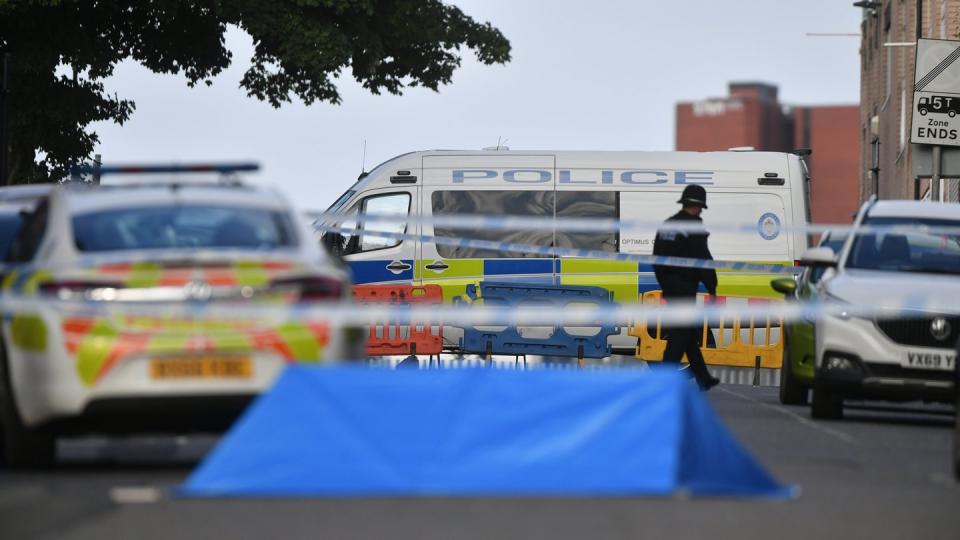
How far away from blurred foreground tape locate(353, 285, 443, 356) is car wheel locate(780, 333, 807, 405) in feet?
20.0

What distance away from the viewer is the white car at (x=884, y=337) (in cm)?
1614

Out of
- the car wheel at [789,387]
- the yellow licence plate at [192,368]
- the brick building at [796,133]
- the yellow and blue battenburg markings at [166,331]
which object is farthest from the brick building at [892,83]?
the brick building at [796,133]

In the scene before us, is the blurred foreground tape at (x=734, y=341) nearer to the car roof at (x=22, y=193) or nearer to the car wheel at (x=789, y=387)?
the car wheel at (x=789, y=387)

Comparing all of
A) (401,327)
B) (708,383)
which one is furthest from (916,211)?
(401,327)

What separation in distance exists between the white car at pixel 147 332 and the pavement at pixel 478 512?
0.37 metres

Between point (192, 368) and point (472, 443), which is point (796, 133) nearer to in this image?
point (192, 368)

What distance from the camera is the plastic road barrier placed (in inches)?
955

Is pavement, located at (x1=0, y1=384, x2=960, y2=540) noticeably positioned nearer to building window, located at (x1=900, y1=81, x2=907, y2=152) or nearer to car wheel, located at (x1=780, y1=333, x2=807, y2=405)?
car wheel, located at (x1=780, y1=333, x2=807, y2=405)

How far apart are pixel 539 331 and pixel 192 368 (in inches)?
539

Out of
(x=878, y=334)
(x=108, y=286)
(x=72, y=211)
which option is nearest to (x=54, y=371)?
(x=108, y=286)

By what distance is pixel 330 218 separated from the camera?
78.3 ft

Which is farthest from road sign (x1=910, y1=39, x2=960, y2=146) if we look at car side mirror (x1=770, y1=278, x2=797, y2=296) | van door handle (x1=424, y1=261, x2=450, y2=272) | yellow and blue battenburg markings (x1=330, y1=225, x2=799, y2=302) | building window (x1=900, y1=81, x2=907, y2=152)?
building window (x1=900, y1=81, x2=907, y2=152)

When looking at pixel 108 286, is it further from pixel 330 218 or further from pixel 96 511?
pixel 330 218

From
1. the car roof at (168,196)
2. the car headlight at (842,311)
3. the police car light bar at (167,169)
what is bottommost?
the car headlight at (842,311)
